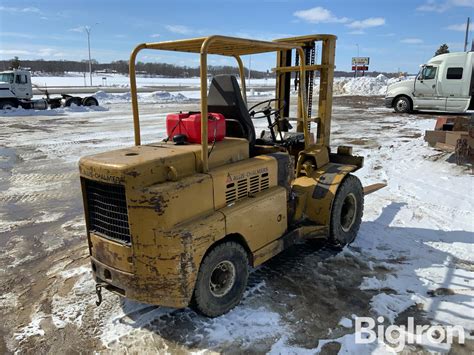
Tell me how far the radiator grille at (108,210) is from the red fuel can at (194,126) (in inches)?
35.4

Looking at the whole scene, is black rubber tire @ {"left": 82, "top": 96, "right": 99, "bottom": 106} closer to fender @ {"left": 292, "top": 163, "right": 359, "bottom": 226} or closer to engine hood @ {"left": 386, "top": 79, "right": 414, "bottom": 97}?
engine hood @ {"left": 386, "top": 79, "right": 414, "bottom": 97}

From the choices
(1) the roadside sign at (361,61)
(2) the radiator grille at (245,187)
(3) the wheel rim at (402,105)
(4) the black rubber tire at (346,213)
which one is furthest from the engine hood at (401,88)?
(1) the roadside sign at (361,61)

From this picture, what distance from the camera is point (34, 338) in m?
3.53

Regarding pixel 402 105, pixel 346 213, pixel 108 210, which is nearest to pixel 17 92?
pixel 402 105

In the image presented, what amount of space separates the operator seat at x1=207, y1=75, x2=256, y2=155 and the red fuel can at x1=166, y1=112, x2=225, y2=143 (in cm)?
29

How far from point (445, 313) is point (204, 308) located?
89.4 inches

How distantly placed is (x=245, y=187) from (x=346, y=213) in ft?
7.02

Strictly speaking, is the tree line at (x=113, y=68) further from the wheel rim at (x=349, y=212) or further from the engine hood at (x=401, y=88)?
the wheel rim at (x=349, y=212)

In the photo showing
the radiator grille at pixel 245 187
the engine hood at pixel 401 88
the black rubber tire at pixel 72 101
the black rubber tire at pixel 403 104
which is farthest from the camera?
the black rubber tire at pixel 72 101

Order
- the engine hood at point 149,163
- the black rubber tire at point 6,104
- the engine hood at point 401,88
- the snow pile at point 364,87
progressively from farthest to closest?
the snow pile at point 364,87 < the black rubber tire at point 6,104 < the engine hood at point 401,88 < the engine hood at point 149,163

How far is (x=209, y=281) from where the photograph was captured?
3.55 m

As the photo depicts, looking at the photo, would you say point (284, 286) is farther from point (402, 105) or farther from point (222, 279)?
point (402, 105)

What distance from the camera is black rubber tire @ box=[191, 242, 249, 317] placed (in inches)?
136

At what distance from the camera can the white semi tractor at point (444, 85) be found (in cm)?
1842
